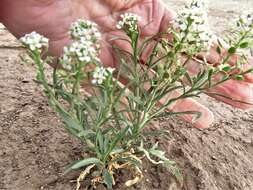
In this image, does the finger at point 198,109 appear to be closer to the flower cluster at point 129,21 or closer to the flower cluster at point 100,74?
the flower cluster at point 129,21

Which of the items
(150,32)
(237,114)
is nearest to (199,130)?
(237,114)

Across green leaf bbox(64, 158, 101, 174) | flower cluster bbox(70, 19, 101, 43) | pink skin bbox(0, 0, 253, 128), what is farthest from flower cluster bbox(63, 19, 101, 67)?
pink skin bbox(0, 0, 253, 128)

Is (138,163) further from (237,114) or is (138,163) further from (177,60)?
(237,114)

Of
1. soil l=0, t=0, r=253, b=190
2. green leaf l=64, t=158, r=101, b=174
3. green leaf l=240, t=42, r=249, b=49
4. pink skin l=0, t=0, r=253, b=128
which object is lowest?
soil l=0, t=0, r=253, b=190

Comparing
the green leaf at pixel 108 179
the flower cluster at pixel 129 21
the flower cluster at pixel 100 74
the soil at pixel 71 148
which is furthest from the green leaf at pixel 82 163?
the flower cluster at pixel 129 21

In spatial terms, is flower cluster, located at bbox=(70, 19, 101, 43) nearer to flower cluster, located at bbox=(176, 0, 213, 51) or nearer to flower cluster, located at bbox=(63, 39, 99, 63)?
flower cluster, located at bbox=(63, 39, 99, 63)
